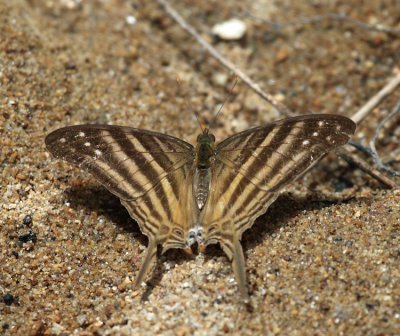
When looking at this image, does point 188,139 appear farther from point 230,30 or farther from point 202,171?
point 230,30

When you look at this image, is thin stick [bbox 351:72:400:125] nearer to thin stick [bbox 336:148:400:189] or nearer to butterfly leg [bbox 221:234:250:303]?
thin stick [bbox 336:148:400:189]

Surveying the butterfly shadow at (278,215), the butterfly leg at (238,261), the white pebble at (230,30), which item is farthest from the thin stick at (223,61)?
the butterfly leg at (238,261)

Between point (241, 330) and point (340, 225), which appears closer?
point (241, 330)

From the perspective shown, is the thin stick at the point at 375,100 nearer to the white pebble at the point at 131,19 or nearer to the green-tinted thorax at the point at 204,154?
the green-tinted thorax at the point at 204,154

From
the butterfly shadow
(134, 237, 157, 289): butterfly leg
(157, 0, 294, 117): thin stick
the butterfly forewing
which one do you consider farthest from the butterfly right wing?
(157, 0, 294, 117): thin stick

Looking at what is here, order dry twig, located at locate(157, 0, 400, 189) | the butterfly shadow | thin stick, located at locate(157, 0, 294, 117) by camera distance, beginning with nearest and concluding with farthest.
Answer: the butterfly shadow, dry twig, located at locate(157, 0, 400, 189), thin stick, located at locate(157, 0, 294, 117)

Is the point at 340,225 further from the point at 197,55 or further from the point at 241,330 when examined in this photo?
the point at 197,55

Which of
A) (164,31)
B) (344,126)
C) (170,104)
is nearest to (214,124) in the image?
(170,104)

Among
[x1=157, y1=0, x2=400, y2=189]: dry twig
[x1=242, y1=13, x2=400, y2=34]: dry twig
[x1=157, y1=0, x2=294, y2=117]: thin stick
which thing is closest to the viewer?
[x1=157, y1=0, x2=400, y2=189]: dry twig
